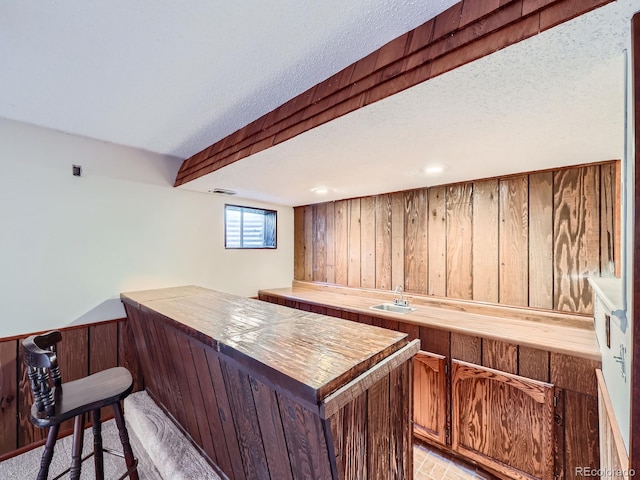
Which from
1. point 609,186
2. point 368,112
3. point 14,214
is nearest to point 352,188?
point 368,112

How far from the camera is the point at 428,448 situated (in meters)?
2.04

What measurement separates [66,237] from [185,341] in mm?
1512

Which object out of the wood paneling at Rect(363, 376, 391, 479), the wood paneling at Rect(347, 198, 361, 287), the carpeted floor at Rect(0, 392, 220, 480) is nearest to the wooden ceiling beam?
the wood paneling at Rect(363, 376, 391, 479)

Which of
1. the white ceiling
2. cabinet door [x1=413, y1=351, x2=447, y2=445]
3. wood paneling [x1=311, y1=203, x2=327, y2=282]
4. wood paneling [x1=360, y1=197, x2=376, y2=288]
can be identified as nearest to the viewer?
the white ceiling

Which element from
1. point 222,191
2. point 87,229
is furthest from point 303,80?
point 87,229

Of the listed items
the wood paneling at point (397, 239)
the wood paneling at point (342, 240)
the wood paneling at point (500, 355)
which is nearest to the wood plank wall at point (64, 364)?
the wood paneling at point (342, 240)

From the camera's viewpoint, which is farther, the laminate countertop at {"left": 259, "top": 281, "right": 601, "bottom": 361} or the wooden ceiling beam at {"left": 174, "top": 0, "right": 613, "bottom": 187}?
the laminate countertop at {"left": 259, "top": 281, "right": 601, "bottom": 361}

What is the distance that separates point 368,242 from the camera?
10.2ft

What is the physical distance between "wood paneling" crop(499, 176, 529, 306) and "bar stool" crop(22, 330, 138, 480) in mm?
2710

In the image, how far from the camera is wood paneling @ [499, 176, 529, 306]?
212 cm

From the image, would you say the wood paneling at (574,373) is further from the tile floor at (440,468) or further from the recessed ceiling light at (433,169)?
the recessed ceiling light at (433,169)

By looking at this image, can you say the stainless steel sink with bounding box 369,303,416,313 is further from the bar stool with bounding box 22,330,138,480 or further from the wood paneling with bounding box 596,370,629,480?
the bar stool with bounding box 22,330,138,480

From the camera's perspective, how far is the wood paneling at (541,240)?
2020 mm

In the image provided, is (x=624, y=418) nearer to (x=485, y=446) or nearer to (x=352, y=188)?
(x=485, y=446)
